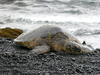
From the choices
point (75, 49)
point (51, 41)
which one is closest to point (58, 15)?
point (51, 41)

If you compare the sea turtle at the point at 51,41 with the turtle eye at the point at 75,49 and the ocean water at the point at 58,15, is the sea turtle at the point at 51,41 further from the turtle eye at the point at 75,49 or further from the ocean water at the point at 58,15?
the ocean water at the point at 58,15

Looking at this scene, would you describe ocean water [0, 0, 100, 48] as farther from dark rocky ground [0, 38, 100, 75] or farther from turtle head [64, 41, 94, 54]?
dark rocky ground [0, 38, 100, 75]

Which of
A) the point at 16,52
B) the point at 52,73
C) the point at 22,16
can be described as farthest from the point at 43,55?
the point at 22,16

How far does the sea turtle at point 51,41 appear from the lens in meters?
6.23

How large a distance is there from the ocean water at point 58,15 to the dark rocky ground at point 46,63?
178 cm

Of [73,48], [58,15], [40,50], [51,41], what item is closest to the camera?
[40,50]

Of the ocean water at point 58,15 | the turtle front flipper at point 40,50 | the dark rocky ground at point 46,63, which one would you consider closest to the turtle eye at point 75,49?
the dark rocky ground at point 46,63

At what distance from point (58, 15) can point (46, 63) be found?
7051 millimetres

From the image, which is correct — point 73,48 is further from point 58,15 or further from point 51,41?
point 58,15

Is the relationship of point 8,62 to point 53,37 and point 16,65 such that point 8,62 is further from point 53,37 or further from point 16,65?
point 53,37

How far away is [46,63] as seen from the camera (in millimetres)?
5461

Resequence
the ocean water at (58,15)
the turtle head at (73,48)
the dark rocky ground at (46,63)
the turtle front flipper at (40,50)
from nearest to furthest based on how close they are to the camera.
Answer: the dark rocky ground at (46,63), the turtle front flipper at (40,50), the turtle head at (73,48), the ocean water at (58,15)

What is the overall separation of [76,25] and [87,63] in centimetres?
479

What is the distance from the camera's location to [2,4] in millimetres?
14938
